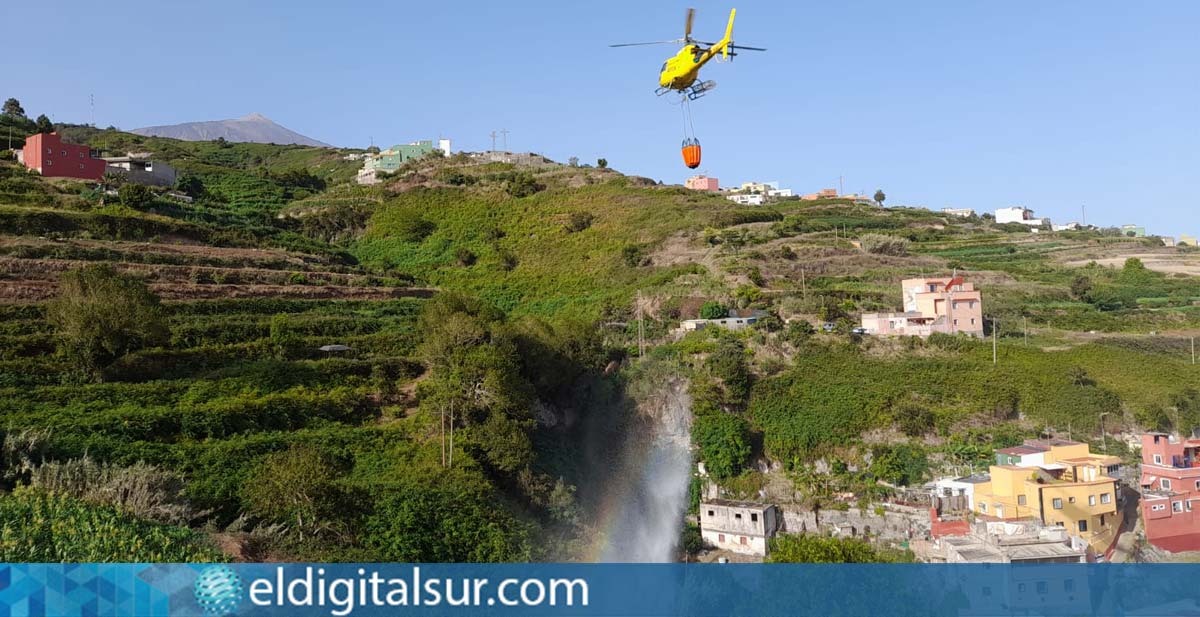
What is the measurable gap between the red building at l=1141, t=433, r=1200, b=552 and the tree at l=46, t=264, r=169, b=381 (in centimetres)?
2620

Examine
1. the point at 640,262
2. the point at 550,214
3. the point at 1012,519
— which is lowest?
the point at 1012,519

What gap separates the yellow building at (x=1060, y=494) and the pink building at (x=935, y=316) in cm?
967

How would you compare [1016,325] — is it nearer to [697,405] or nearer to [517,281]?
[697,405]

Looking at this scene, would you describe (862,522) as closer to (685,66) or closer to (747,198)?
(685,66)

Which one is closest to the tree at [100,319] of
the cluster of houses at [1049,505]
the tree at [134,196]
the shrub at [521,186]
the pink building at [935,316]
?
the cluster of houses at [1049,505]

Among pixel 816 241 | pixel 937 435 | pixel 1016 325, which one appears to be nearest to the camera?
pixel 937 435

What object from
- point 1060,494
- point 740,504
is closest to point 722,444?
point 740,504

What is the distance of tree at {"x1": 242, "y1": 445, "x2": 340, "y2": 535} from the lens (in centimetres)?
1341

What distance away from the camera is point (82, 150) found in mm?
41219

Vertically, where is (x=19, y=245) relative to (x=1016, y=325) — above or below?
above

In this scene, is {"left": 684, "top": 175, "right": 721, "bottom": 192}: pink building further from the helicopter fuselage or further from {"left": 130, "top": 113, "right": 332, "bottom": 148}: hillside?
{"left": 130, "top": 113, "right": 332, "bottom": 148}: hillside

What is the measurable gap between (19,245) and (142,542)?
24648mm

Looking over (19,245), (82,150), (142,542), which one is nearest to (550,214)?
(82,150)

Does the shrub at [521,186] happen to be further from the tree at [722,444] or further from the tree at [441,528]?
the tree at [441,528]
